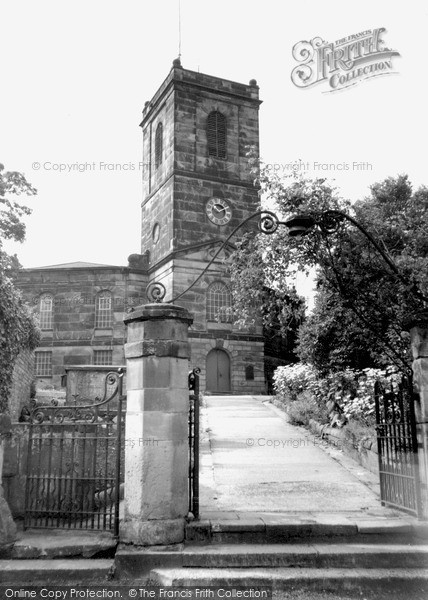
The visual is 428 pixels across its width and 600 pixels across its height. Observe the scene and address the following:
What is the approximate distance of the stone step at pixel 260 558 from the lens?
5.59 metres

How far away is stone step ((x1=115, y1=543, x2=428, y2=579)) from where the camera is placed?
5.59 m

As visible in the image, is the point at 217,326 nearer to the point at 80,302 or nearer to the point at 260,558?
the point at 80,302

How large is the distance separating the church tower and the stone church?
0.18ft

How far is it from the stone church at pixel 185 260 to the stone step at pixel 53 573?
68.7ft

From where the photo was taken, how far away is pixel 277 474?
29.5ft

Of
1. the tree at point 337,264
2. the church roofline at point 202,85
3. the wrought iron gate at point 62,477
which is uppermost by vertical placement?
the church roofline at point 202,85

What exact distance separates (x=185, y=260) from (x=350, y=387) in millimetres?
15680

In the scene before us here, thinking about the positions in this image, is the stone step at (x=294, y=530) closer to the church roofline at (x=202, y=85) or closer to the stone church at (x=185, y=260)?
the stone church at (x=185, y=260)

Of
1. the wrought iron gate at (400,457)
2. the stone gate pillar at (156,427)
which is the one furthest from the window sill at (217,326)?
the stone gate pillar at (156,427)

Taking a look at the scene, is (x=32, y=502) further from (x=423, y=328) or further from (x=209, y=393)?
(x=209, y=393)

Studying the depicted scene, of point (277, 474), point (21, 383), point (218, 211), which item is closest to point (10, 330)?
point (21, 383)

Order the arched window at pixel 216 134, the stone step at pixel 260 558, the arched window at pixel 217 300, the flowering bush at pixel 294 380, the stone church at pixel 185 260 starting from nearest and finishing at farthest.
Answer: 1. the stone step at pixel 260 558
2. the flowering bush at pixel 294 380
3. the stone church at pixel 185 260
4. the arched window at pixel 217 300
5. the arched window at pixel 216 134

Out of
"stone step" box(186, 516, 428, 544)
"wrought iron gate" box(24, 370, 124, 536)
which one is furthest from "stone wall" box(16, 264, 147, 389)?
"stone step" box(186, 516, 428, 544)

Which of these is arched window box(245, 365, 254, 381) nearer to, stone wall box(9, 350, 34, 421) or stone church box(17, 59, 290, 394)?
stone church box(17, 59, 290, 394)
